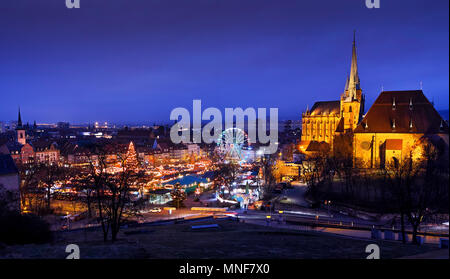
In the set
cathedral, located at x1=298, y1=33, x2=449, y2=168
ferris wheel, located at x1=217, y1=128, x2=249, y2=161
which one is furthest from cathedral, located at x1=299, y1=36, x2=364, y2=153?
ferris wheel, located at x1=217, y1=128, x2=249, y2=161

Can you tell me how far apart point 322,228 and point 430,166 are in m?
18.5

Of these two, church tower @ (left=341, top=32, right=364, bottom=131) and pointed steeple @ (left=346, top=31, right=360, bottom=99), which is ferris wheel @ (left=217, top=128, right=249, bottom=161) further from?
pointed steeple @ (left=346, top=31, right=360, bottom=99)

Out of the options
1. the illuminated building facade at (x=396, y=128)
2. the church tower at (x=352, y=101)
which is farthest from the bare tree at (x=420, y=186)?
the church tower at (x=352, y=101)

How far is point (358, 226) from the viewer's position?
24469 mm

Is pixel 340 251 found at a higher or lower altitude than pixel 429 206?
higher

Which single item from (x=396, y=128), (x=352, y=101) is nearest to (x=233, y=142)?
(x=352, y=101)

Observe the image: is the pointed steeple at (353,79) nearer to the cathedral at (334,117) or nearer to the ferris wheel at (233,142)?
the cathedral at (334,117)

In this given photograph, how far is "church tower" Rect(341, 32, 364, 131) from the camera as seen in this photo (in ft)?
193

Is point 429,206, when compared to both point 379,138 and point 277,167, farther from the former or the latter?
point 277,167

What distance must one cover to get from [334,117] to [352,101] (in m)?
8.62

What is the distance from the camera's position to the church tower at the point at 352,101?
58753mm
